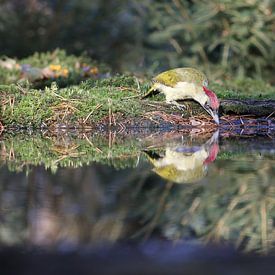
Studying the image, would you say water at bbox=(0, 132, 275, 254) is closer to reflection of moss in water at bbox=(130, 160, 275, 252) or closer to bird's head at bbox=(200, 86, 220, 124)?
reflection of moss in water at bbox=(130, 160, 275, 252)

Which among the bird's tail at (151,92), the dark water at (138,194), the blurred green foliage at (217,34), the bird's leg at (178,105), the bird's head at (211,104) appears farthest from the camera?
the blurred green foliage at (217,34)

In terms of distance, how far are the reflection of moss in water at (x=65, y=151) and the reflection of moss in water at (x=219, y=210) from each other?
3.04ft

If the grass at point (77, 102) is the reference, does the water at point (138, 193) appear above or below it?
below

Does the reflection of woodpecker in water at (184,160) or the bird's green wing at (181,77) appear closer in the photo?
the reflection of woodpecker in water at (184,160)

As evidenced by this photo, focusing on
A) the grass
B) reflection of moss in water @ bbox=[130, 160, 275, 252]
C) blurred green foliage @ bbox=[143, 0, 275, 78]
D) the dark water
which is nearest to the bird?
the grass

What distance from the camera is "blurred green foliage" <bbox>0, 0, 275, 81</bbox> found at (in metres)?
11.9

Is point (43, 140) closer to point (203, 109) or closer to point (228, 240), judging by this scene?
point (203, 109)

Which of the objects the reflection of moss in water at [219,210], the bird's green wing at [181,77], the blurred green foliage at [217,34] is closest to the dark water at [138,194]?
the reflection of moss in water at [219,210]

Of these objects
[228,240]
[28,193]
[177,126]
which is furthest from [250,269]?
[177,126]

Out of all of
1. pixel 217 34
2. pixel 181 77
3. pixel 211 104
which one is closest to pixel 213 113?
pixel 211 104

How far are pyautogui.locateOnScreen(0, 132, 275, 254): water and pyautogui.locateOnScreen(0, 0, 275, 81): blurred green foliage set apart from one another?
510cm

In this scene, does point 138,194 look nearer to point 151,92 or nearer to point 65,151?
point 65,151

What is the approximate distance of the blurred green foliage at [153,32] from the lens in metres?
11.9

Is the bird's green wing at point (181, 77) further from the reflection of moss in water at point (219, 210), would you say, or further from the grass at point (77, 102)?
the reflection of moss in water at point (219, 210)
